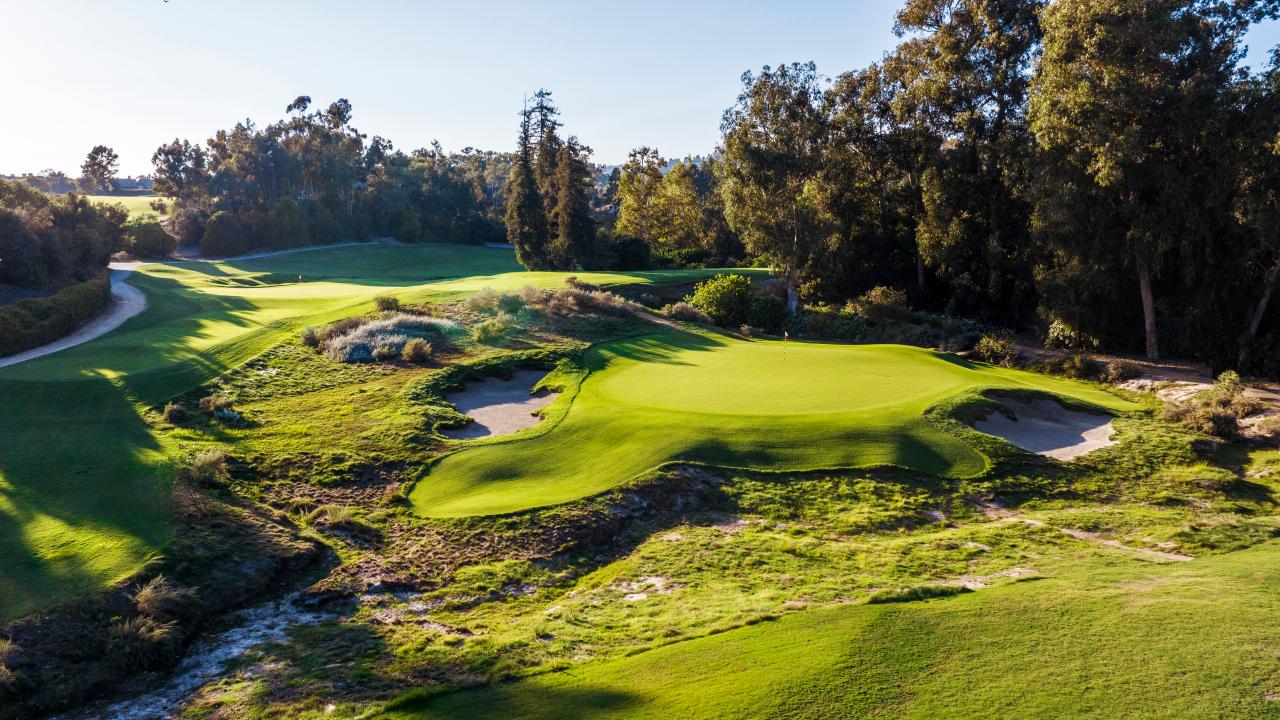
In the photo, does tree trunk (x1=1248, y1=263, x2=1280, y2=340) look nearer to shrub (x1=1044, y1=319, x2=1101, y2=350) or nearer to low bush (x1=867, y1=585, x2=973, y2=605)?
shrub (x1=1044, y1=319, x2=1101, y2=350)

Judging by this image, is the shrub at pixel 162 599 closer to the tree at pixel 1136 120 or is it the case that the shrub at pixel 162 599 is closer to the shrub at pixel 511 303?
the shrub at pixel 511 303

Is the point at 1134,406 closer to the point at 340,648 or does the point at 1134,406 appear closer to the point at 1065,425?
the point at 1065,425

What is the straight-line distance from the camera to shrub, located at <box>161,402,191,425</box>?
16625mm

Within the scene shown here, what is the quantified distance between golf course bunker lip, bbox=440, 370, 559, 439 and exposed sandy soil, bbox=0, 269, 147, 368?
12.9m

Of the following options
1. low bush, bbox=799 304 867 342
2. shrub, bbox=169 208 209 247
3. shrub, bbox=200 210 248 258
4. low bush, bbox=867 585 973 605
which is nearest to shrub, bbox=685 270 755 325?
low bush, bbox=799 304 867 342

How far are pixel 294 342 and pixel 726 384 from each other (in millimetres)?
14417

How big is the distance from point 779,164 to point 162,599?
34.6m

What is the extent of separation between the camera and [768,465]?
15070 mm

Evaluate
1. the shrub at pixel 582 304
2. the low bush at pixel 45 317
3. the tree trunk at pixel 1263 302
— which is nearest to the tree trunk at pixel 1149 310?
the tree trunk at pixel 1263 302

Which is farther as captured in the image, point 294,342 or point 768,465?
point 294,342

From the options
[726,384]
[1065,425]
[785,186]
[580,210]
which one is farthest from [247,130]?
[1065,425]

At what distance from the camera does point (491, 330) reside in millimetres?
25266

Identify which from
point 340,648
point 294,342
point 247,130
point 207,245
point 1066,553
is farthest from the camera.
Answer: point 247,130

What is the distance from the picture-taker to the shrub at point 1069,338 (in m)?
29.4
